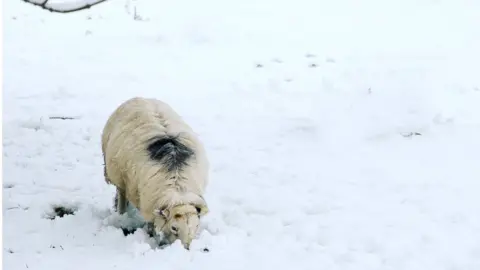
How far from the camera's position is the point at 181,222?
15.2ft

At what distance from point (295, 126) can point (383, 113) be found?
1.22m

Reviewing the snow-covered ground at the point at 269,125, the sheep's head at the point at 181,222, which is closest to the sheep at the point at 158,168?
the sheep's head at the point at 181,222

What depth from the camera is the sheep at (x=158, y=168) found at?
15.4ft

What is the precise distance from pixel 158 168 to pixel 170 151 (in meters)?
0.16

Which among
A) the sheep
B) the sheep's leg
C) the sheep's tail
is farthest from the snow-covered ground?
the sheep's tail

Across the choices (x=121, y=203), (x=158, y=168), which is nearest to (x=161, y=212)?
(x=158, y=168)

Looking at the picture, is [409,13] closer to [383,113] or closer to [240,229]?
[383,113]

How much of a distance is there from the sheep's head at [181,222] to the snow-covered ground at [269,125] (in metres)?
0.19

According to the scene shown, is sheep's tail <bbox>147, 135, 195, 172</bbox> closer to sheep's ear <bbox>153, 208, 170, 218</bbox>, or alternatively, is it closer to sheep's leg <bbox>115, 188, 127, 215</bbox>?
sheep's ear <bbox>153, 208, 170, 218</bbox>

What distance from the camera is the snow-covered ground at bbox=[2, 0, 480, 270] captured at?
5250mm

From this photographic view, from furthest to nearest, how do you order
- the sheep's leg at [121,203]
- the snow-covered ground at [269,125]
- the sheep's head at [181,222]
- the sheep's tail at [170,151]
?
the sheep's leg at [121,203]
the snow-covered ground at [269,125]
the sheep's tail at [170,151]
the sheep's head at [181,222]

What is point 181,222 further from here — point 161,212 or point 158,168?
point 158,168

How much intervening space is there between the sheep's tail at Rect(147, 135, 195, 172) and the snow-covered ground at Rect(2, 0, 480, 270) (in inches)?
25.7

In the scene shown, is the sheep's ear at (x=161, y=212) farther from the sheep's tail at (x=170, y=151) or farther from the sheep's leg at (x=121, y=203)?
the sheep's leg at (x=121, y=203)
